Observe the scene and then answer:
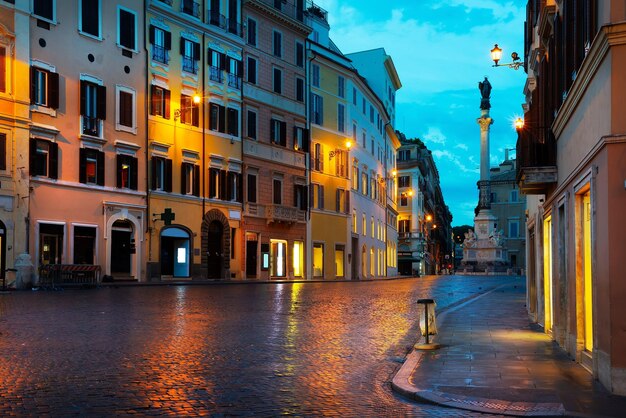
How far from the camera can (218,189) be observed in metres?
46.9

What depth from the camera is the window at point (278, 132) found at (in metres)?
51.8

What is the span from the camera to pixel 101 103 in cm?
3819

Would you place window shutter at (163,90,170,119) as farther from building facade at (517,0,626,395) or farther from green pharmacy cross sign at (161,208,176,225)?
building facade at (517,0,626,395)

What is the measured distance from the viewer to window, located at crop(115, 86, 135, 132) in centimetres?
3931

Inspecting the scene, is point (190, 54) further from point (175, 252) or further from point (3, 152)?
point (3, 152)

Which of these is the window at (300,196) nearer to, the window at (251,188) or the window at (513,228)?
the window at (251,188)

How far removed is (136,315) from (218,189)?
29.0 m

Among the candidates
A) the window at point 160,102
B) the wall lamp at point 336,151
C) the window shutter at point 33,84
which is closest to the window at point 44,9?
the window shutter at point 33,84

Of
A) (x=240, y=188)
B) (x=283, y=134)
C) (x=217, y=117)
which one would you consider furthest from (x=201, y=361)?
(x=283, y=134)

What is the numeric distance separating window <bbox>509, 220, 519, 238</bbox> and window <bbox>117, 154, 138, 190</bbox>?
8170cm

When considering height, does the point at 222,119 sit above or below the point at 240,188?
above

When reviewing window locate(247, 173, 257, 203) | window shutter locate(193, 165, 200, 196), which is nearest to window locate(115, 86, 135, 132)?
window shutter locate(193, 165, 200, 196)

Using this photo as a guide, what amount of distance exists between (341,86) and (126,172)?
2572 cm

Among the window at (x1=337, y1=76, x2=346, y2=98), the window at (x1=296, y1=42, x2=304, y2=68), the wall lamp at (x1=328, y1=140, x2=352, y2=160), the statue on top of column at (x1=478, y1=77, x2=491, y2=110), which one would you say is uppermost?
the statue on top of column at (x1=478, y1=77, x2=491, y2=110)
